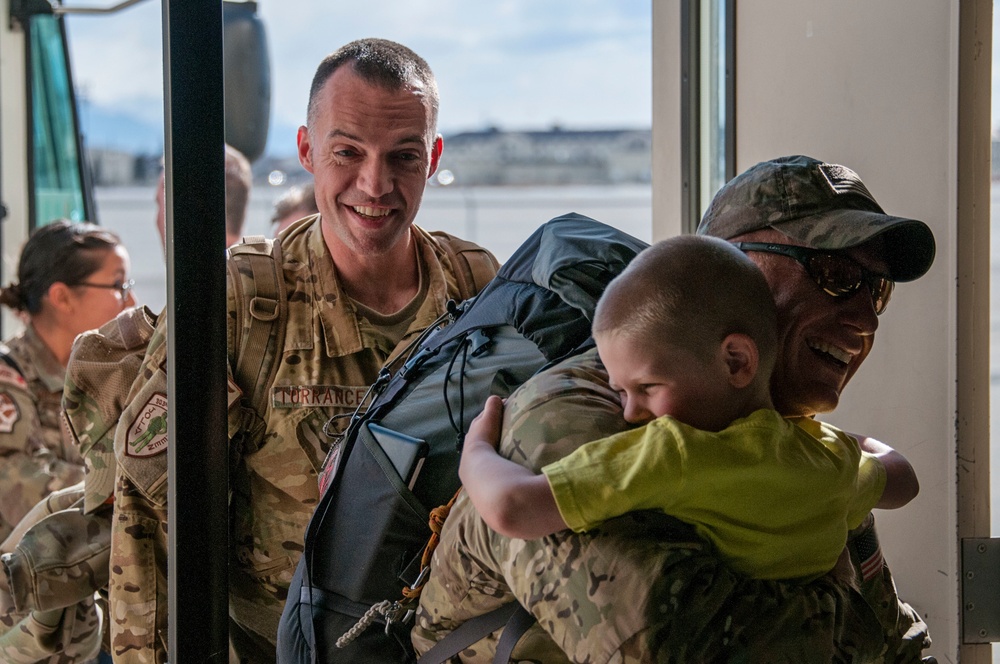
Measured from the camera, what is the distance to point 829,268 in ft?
4.78

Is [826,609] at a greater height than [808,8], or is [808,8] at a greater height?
[808,8]

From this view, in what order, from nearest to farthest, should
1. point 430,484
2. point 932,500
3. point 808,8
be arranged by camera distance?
point 430,484 → point 932,500 → point 808,8

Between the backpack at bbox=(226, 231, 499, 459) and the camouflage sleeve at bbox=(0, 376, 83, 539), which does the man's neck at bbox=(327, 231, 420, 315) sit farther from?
the camouflage sleeve at bbox=(0, 376, 83, 539)

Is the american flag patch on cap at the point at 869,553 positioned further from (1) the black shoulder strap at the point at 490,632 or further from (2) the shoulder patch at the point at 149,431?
(2) the shoulder patch at the point at 149,431

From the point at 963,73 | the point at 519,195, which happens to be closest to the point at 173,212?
the point at 963,73

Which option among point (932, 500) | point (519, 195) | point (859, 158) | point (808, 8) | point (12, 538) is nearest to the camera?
point (932, 500)

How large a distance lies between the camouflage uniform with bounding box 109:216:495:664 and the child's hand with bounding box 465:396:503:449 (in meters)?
1.00

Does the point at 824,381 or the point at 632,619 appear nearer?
the point at 632,619

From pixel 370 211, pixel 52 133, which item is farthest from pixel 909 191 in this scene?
pixel 52 133

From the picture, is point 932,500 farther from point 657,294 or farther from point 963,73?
point 657,294

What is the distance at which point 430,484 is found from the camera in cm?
146

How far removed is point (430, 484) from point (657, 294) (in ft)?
1.54

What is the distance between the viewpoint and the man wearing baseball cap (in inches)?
44.3

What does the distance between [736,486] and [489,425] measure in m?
0.30
